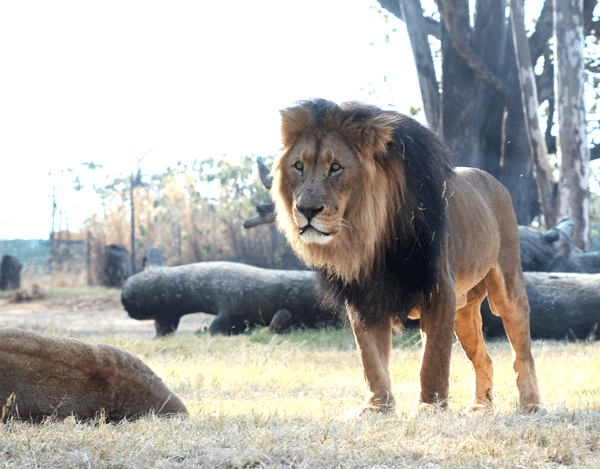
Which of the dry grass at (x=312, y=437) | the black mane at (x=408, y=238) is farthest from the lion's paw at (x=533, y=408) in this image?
the black mane at (x=408, y=238)

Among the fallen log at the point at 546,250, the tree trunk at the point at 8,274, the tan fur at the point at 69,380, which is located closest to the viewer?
the tan fur at the point at 69,380

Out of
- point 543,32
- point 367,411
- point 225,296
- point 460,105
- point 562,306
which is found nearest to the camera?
point 367,411

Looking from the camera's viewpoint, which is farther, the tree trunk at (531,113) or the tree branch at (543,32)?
the tree branch at (543,32)

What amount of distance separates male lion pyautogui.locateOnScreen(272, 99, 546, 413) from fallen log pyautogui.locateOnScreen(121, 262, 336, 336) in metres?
4.61

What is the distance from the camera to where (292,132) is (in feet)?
11.3

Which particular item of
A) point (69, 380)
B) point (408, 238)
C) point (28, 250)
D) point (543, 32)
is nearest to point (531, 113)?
point (543, 32)

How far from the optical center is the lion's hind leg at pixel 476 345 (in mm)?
4059

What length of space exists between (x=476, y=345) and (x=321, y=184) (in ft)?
6.15

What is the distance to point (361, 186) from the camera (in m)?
3.19

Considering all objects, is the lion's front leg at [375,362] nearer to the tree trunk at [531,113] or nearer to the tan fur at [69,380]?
the tan fur at [69,380]

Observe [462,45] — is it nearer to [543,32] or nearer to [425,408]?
[543,32]

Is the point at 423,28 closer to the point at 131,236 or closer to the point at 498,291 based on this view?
the point at 498,291

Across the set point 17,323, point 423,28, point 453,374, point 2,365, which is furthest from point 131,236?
point 2,365

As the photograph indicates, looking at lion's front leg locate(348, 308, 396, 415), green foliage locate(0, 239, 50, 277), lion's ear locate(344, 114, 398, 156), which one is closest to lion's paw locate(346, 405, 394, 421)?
lion's front leg locate(348, 308, 396, 415)
